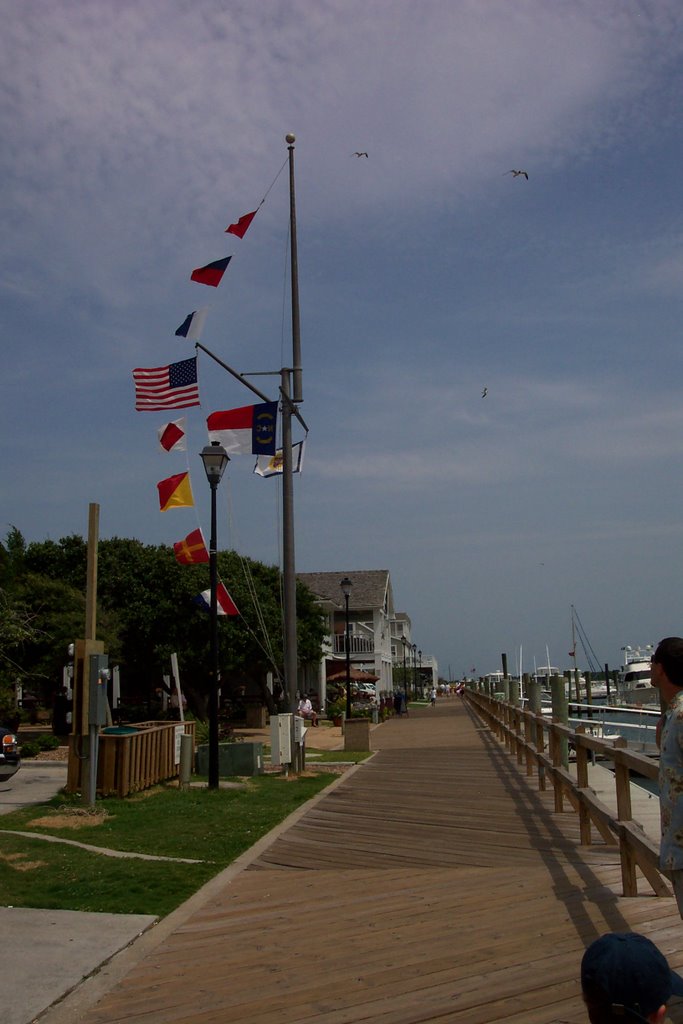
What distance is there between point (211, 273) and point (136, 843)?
41.2 ft

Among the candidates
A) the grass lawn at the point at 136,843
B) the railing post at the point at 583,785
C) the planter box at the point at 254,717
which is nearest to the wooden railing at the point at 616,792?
the railing post at the point at 583,785

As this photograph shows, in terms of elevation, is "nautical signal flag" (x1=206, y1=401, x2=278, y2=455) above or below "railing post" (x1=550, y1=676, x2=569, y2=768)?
above

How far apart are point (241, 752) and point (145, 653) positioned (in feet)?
66.2

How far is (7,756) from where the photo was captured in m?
13.9

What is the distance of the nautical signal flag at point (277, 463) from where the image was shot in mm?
20031

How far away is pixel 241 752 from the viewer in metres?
17.2

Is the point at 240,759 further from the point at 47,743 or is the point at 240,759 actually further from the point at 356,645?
the point at 356,645

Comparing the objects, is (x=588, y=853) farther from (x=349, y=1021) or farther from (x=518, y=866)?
(x=349, y=1021)

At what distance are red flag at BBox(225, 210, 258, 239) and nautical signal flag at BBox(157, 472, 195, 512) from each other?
15.8 ft

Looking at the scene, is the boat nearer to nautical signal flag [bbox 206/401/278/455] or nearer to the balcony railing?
the balcony railing

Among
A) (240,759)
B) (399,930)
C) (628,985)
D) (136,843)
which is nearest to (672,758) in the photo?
(628,985)

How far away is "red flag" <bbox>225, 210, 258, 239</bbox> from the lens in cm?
1945

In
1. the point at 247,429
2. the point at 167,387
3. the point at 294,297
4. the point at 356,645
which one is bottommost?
the point at 356,645

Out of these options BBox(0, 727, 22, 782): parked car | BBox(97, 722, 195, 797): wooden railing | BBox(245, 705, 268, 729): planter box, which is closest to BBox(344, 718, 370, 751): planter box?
BBox(97, 722, 195, 797): wooden railing
